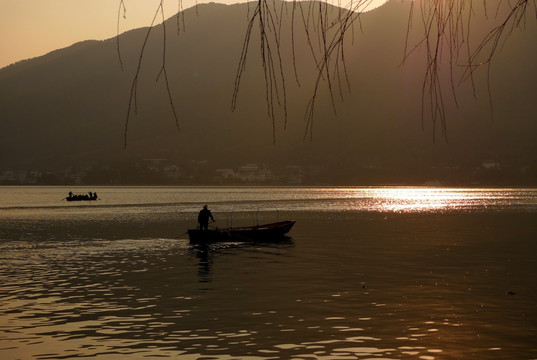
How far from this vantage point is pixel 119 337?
2634 cm

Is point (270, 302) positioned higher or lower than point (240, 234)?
lower

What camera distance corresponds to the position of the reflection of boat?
6950cm

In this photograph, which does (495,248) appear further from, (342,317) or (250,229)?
(342,317)

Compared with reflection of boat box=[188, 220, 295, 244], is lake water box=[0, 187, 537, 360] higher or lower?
lower

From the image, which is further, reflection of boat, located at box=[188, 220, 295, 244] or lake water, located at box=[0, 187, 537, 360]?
reflection of boat, located at box=[188, 220, 295, 244]

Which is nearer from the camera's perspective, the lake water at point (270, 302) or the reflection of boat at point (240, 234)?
the lake water at point (270, 302)

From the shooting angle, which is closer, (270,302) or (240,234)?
(270,302)

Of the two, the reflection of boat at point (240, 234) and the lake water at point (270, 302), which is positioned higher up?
the reflection of boat at point (240, 234)

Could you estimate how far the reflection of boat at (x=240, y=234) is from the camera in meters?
69.5

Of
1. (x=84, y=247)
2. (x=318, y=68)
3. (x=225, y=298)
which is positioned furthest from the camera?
(x=84, y=247)

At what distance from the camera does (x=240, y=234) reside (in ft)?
233

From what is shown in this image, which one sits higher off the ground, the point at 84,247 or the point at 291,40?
the point at 291,40

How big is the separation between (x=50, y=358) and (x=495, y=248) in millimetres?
53313

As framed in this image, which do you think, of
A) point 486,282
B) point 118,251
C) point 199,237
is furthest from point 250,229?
point 486,282
